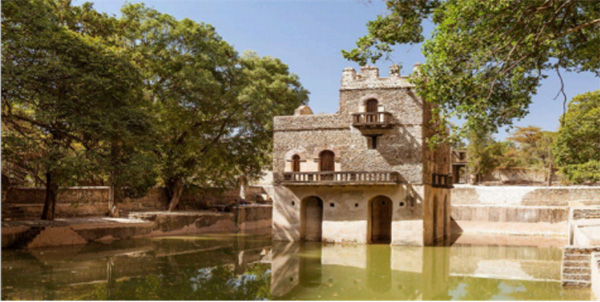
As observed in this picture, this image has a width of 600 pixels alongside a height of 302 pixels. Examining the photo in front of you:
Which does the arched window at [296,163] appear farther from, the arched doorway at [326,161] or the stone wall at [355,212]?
the arched doorway at [326,161]

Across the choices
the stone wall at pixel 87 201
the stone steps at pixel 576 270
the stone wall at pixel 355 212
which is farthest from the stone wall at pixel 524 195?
the stone steps at pixel 576 270

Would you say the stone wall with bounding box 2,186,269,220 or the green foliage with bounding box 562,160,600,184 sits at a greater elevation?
the green foliage with bounding box 562,160,600,184

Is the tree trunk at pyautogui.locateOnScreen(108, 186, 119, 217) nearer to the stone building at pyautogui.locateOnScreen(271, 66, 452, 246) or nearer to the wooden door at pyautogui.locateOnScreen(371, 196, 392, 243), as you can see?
the stone building at pyautogui.locateOnScreen(271, 66, 452, 246)

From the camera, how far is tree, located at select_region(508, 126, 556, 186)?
4703 centimetres

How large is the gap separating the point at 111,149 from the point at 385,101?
38.5 feet

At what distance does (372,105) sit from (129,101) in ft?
33.7

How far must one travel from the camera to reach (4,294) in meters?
11.3

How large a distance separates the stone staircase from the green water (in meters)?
0.43

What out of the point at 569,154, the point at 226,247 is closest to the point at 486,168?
the point at 569,154

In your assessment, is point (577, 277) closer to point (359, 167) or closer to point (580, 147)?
point (359, 167)

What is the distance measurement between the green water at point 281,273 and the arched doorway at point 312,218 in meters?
1.77

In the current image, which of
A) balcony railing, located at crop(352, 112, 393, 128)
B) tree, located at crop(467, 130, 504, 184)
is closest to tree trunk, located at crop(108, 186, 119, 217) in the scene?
balcony railing, located at crop(352, 112, 393, 128)

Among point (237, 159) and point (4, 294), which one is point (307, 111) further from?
point (4, 294)

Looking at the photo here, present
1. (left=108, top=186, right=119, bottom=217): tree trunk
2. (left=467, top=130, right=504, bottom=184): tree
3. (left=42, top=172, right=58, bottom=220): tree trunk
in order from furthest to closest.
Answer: (left=467, top=130, right=504, bottom=184): tree < (left=108, top=186, right=119, bottom=217): tree trunk < (left=42, top=172, right=58, bottom=220): tree trunk
